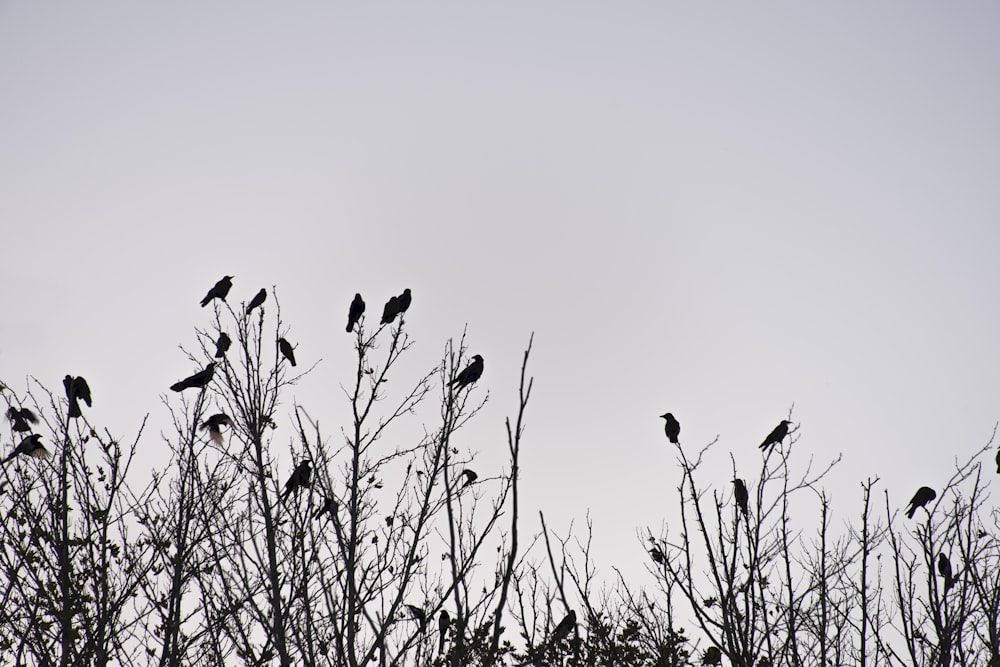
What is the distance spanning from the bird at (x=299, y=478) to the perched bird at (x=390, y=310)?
1.73m

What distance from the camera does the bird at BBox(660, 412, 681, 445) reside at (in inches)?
397

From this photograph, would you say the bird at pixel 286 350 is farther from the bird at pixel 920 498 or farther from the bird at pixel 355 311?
the bird at pixel 920 498

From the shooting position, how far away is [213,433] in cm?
762

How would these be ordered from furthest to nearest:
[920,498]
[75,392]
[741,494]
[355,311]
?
1. [920,498]
2. [355,311]
3. [75,392]
4. [741,494]

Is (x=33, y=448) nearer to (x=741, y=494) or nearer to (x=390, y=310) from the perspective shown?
(x=390, y=310)

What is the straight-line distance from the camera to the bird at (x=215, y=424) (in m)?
7.48

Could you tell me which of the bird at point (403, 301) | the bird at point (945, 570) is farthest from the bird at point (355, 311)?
the bird at point (945, 570)

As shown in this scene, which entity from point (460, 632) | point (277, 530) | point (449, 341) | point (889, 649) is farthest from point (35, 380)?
point (889, 649)

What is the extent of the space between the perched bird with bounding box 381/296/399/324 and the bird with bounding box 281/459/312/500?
1.73 m

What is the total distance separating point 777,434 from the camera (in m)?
7.75

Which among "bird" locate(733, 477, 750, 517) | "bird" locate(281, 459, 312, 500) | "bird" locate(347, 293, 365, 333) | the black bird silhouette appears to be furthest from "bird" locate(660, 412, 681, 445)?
the black bird silhouette

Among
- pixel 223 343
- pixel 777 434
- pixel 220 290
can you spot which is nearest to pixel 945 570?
pixel 777 434

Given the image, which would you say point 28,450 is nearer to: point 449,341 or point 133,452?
point 133,452

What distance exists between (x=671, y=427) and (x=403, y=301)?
3.96 m
